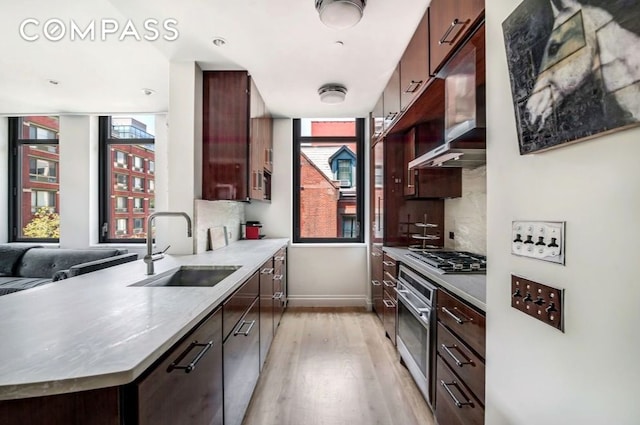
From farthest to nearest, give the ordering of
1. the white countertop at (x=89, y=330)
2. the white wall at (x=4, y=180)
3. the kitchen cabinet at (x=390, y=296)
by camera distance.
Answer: the white wall at (x=4, y=180), the kitchen cabinet at (x=390, y=296), the white countertop at (x=89, y=330)

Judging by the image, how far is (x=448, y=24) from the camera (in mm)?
1532

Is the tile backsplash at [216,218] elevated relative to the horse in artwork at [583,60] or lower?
lower

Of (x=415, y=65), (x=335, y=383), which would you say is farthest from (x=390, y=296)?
(x=415, y=65)

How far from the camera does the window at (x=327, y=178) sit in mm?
4285

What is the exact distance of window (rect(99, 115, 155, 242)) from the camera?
425 centimetres

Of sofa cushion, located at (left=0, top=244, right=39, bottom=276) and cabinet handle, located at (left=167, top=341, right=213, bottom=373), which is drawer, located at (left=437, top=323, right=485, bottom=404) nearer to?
cabinet handle, located at (left=167, top=341, right=213, bottom=373)

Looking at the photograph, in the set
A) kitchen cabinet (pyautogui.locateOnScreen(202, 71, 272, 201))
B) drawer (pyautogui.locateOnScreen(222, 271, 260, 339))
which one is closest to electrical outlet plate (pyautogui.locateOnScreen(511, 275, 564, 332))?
drawer (pyautogui.locateOnScreen(222, 271, 260, 339))

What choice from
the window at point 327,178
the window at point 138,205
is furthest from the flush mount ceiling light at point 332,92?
the window at point 138,205

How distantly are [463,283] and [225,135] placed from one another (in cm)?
219

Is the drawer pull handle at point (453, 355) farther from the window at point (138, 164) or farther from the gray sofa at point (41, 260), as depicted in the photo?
the window at point (138, 164)

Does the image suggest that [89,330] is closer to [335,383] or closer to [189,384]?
[189,384]

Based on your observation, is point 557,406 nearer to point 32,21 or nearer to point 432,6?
point 432,6

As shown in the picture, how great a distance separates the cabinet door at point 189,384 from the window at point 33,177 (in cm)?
450

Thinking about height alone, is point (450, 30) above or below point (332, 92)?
below
